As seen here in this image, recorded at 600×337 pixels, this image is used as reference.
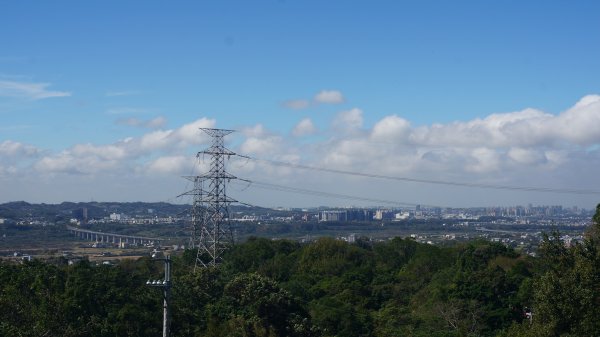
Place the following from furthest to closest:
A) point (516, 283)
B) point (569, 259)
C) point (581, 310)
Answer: point (516, 283), point (569, 259), point (581, 310)

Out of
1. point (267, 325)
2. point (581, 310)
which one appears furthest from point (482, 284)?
point (581, 310)

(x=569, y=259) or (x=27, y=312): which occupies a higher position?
(x=569, y=259)

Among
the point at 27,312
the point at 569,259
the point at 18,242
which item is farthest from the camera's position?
the point at 18,242

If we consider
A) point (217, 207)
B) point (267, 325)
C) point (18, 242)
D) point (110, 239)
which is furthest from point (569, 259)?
point (110, 239)

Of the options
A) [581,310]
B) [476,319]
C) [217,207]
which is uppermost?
[217,207]

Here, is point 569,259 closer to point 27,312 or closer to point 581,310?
point 581,310

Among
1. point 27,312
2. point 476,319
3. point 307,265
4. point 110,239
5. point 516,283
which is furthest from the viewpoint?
point 110,239

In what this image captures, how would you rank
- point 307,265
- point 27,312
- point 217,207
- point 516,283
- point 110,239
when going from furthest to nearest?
point 110,239, point 307,265, point 217,207, point 516,283, point 27,312

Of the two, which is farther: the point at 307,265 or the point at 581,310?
the point at 307,265

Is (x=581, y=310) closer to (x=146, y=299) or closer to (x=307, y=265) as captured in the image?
(x=146, y=299)
